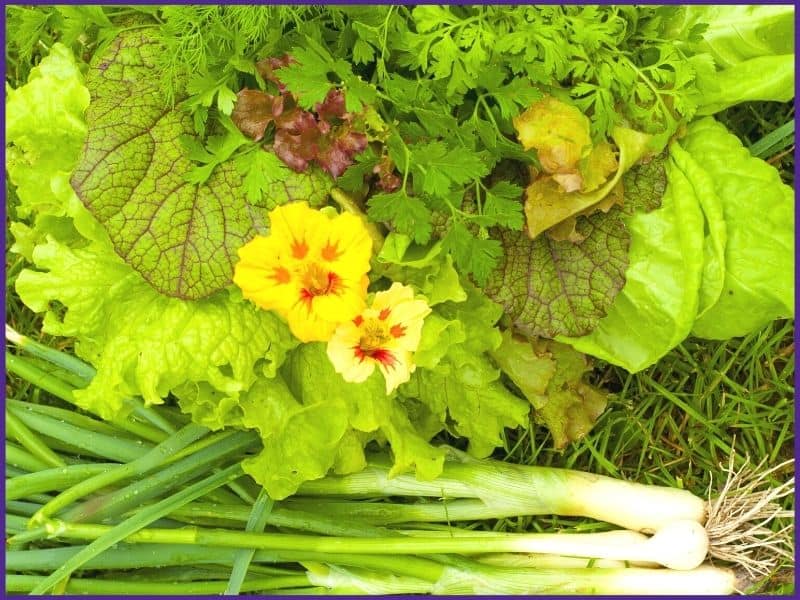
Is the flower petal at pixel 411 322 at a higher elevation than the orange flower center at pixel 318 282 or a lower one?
lower

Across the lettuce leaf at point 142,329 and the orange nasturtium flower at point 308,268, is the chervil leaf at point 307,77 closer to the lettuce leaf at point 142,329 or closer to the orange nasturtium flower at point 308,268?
the orange nasturtium flower at point 308,268

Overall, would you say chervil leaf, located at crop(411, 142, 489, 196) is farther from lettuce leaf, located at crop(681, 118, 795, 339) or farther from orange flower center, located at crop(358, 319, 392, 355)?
lettuce leaf, located at crop(681, 118, 795, 339)

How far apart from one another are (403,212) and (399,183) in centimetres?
7

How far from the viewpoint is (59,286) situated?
1467 millimetres

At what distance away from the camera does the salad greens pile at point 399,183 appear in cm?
137

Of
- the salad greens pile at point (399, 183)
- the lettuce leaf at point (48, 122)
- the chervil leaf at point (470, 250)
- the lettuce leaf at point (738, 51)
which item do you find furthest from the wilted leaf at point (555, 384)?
the lettuce leaf at point (48, 122)

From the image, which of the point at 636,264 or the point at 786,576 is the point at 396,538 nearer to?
the point at 636,264

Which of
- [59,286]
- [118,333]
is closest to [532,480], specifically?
[118,333]

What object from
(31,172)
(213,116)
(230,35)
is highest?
(230,35)

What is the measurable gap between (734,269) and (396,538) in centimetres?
74

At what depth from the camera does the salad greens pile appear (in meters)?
1.37

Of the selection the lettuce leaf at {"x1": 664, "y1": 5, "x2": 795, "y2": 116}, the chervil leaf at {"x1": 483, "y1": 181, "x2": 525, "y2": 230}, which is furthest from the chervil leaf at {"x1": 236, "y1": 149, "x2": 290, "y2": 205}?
the lettuce leaf at {"x1": 664, "y1": 5, "x2": 795, "y2": 116}

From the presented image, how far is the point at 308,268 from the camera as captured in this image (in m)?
1.35

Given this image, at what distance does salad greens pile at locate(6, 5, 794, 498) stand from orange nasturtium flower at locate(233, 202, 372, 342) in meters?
0.07
